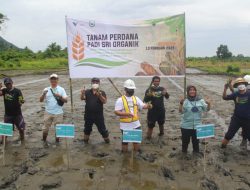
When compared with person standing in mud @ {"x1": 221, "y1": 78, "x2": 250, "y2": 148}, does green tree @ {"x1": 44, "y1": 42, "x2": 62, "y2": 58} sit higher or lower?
higher

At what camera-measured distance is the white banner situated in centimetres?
Answer: 934

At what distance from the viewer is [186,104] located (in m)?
7.70

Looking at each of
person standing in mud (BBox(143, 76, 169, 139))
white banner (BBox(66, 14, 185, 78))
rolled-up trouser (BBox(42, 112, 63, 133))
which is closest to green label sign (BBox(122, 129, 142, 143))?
person standing in mud (BBox(143, 76, 169, 139))

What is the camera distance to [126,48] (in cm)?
946

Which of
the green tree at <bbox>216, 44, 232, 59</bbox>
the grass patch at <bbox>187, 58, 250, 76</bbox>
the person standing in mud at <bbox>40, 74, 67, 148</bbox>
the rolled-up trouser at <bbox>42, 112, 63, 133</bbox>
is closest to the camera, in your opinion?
the person standing in mud at <bbox>40, 74, 67, 148</bbox>

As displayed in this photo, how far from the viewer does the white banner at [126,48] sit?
934 centimetres

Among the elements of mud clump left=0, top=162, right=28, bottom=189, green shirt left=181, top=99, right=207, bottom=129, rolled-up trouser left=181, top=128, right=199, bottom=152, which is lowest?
mud clump left=0, top=162, right=28, bottom=189

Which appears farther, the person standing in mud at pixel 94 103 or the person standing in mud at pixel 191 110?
the person standing in mud at pixel 94 103

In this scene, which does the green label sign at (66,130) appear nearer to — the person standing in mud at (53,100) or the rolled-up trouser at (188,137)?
the person standing in mud at (53,100)

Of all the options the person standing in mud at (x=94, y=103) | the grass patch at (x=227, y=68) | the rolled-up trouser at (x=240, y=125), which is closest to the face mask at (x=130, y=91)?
the person standing in mud at (x=94, y=103)

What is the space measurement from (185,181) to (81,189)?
1.86m

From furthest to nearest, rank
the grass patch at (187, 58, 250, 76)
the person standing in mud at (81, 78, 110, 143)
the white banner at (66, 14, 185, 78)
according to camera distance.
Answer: the grass patch at (187, 58, 250, 76) < the white banner at (66, 14, 185, 78) < the person standing in mud at (81, 78, 110, 143)

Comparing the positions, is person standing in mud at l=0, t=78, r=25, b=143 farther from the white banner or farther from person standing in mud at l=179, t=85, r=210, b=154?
person standing in mud at l=179, t=85, r=210, b=154

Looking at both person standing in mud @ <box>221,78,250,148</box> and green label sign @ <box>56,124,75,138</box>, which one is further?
person standing in mud @ <box>221,78,250,148</box>
